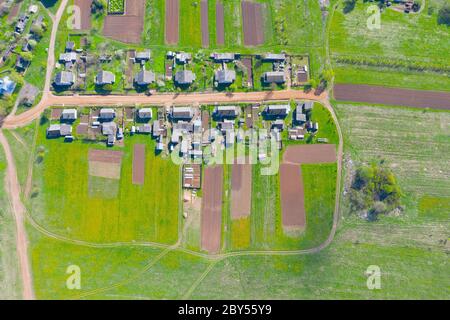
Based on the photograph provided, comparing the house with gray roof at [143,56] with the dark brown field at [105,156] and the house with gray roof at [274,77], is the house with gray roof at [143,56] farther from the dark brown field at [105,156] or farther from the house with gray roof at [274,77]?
the house with gray roof at [274,77]

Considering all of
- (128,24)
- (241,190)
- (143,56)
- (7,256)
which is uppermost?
(128,24)

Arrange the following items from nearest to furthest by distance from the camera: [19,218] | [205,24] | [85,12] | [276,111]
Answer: [19,218]
[276,111]
[205,24]
[85,12]

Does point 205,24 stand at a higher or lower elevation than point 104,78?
higher

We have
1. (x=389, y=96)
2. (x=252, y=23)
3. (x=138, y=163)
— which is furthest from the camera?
(x=252, y=23)

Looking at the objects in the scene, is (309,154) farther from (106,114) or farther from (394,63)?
(106,114)

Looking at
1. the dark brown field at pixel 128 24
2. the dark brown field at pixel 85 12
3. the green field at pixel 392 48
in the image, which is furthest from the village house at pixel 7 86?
the green field at pixel 392 48

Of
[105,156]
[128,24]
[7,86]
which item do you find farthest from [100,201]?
[128,24]

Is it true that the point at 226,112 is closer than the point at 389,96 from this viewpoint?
Yes
